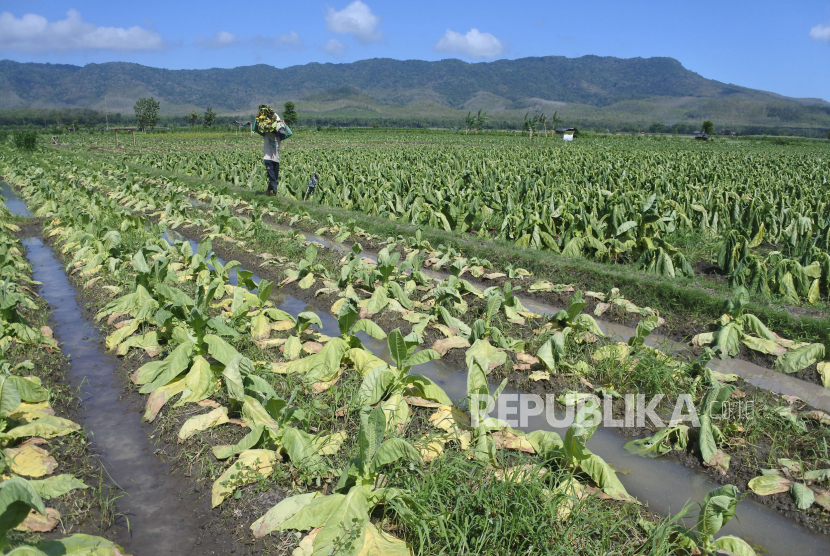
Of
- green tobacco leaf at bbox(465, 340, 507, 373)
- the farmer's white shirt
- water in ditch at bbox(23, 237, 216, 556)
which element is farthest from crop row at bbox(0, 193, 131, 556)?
the farmer's white shirt

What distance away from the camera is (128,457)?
333 cm

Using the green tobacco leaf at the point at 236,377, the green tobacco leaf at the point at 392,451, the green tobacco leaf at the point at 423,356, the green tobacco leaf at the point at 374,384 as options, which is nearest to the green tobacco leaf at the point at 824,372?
the green tobacco leaf at the point at 423,356

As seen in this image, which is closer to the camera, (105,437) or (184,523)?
(184,523)

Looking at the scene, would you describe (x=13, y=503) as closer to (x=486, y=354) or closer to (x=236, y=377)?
(x=236, y=377)

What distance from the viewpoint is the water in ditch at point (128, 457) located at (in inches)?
106

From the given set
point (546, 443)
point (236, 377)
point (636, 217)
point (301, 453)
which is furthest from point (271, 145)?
point (546, 443)

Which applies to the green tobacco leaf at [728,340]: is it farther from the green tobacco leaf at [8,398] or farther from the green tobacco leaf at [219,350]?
the green tobacco leaf at [8,398]

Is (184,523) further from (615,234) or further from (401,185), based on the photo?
(401,185)

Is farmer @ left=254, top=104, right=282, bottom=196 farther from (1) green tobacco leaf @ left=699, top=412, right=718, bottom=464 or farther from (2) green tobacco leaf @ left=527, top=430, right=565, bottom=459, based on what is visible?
(1) green tobacco leaf @ left=699, top=412, right=718, bottom=464

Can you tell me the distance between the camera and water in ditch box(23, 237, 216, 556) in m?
2.70

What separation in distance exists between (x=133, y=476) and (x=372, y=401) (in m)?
1.40

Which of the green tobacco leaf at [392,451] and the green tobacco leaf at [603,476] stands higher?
the green tobacco leaf at [392,451]

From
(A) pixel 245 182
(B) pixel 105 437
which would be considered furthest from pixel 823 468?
(A) pixel 245 182

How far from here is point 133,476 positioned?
316 centimetres
